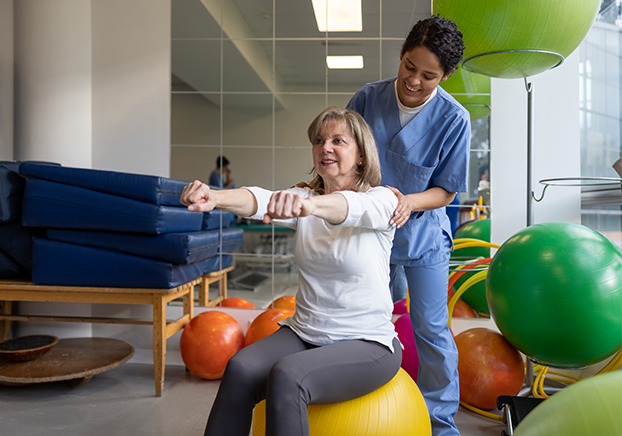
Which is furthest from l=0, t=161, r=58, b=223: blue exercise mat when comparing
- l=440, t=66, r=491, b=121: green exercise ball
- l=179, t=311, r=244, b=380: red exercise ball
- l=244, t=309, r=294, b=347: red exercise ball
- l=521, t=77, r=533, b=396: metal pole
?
l=521, t=77, r=533, b=396: metal pole

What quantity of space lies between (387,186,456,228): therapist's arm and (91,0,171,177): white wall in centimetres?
197

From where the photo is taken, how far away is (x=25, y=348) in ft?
7.75

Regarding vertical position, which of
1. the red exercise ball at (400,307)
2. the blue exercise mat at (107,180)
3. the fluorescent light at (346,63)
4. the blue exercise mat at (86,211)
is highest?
the fluorescent light at (346,63)

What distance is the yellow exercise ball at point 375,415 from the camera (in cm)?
117

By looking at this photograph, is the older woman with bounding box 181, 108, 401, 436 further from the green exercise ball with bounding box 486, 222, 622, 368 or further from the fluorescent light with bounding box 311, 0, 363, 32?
the fluorescent light with bounding box 311, 0, 363, 32

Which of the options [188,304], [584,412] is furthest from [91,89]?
[584,412]

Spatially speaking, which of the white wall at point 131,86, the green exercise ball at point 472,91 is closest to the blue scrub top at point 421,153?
the green exercise ball at point 472,91

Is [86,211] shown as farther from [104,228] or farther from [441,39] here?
[441,39]

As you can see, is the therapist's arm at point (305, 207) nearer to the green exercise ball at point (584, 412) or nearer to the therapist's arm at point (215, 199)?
the therapist's arm at point (215, 199)

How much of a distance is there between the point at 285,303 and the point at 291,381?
5.91 ft

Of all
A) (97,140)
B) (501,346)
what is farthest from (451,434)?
(97,140)

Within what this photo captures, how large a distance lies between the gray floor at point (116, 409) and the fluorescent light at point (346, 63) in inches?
80.1

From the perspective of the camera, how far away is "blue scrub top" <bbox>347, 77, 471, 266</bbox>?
167 centimetres

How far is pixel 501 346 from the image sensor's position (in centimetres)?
218
